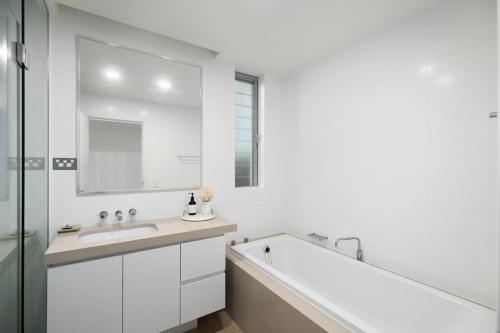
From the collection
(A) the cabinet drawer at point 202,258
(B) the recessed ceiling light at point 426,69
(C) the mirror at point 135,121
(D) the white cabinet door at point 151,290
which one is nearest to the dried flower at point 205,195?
(C) the mirror at point 135,121

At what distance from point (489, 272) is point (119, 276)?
84.6 inches

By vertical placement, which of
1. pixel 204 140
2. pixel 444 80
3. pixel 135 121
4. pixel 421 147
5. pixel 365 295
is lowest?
pixel 365 295

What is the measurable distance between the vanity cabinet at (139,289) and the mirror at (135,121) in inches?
25.0

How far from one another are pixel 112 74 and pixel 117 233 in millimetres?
1252

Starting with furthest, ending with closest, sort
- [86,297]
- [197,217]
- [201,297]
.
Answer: [197,217] < [201,297] < [86,297]

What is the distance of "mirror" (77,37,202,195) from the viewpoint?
5.47ft

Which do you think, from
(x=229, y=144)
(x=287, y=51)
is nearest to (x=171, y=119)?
(x=229, y=144)

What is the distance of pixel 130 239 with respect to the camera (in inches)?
53.4

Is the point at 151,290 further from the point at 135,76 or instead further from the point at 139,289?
the point at 135,76

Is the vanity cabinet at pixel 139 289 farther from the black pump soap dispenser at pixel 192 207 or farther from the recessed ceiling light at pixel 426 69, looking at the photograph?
the recessed ceiling light at pixel 426 69

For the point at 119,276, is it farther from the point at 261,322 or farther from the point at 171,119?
the point at 171,119

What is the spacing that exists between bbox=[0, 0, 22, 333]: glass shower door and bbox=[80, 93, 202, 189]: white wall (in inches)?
26.1

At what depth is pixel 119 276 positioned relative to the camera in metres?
1.33

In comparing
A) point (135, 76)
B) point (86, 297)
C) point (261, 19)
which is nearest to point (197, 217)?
point (86, 297)
